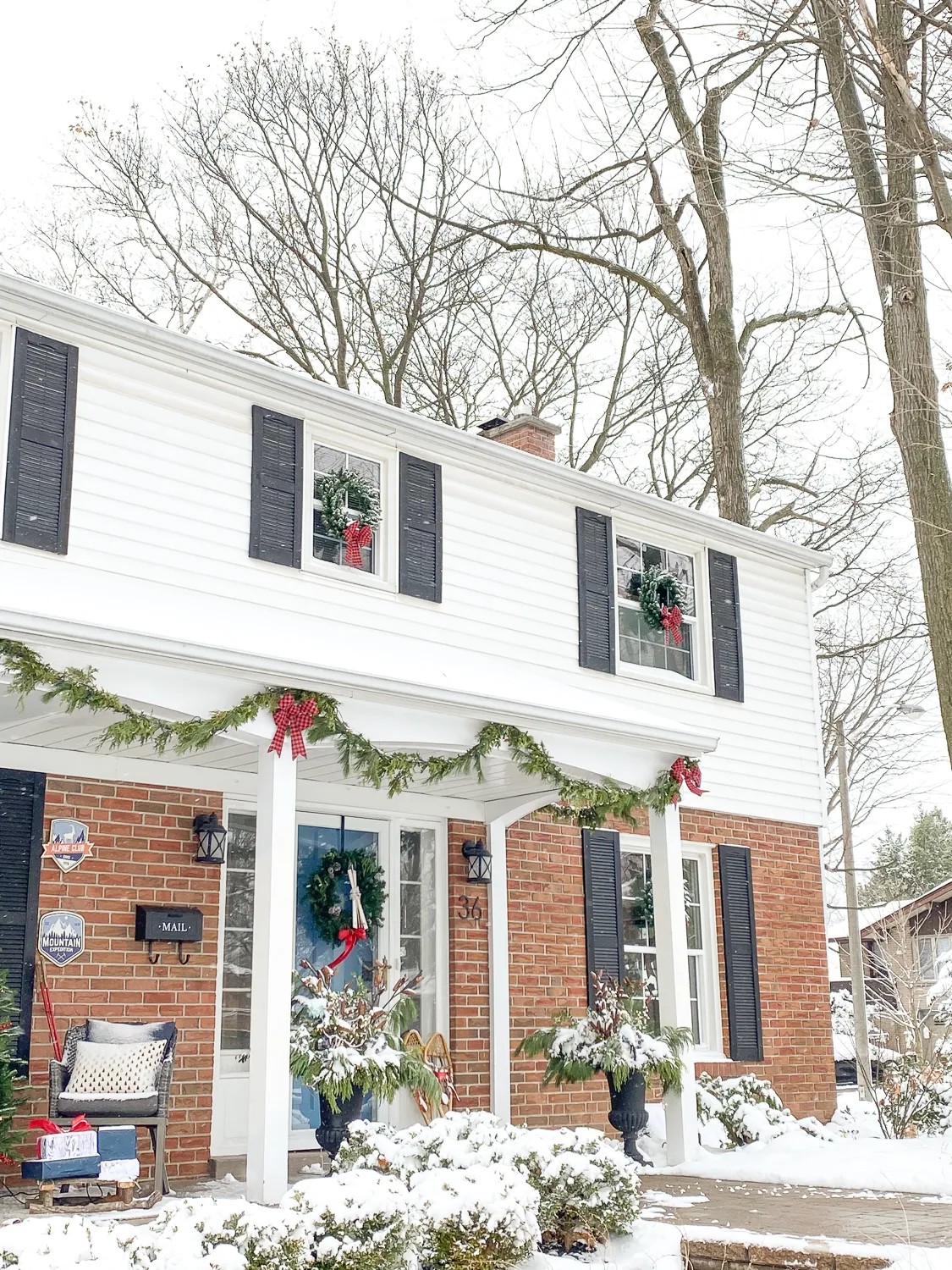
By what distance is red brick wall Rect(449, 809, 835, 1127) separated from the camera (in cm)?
915

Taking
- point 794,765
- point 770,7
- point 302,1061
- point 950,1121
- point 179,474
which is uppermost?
point 770,7

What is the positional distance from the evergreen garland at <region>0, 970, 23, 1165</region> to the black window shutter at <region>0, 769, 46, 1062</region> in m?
0.16

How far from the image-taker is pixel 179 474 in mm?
8227

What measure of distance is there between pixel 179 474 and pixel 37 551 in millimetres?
1167

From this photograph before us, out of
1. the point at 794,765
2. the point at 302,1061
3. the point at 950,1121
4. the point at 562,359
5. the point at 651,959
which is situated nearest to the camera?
the point at 302,1061

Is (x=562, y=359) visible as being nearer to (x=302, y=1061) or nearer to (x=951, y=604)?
(x=951, y=604)

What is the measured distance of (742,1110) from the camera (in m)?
9.24

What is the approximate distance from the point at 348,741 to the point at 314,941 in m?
2.30

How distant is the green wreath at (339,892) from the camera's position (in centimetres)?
852

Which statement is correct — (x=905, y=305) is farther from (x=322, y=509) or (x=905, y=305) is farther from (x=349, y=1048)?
(x=349, y=1048)

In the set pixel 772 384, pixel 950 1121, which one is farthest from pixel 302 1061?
pixel 772 384

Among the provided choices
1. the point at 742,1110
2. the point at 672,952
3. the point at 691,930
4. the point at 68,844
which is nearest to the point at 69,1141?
the point at 68,844

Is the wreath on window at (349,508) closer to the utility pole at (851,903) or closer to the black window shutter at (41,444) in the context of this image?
the black window shutter at (41,444)

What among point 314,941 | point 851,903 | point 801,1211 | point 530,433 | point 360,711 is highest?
point 530,433
